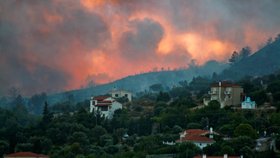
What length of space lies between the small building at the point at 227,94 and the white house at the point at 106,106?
545 cm

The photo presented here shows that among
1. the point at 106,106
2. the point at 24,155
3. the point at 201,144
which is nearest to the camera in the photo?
the point at 201,144

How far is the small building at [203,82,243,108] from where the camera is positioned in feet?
131

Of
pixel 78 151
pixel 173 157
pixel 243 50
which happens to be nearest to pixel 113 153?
pixel 78 151

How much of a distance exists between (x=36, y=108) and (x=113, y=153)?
47.4 m

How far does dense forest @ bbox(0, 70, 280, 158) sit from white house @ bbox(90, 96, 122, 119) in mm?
454

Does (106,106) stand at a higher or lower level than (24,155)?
higher

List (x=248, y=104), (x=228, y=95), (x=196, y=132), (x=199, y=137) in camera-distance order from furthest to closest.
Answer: (x=228, y=95), (x=248, y=104), (x=196, y=132), (x=199, y=137)

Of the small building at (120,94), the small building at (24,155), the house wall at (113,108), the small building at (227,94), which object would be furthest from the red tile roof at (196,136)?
the small building at (120,94)

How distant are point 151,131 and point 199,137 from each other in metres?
5.51

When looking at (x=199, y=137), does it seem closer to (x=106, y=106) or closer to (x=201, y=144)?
(x=201, y=144)

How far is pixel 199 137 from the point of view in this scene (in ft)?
103

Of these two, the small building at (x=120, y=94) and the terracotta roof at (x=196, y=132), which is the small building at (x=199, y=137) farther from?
the small building at (x=120, y=94)

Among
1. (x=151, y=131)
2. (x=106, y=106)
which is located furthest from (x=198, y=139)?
(x=106, y=106)

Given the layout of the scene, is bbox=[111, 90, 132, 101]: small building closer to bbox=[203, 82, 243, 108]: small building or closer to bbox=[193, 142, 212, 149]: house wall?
bbox=[203, 82, 243, 108]: small building
